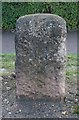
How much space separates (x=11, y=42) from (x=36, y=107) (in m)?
5.13

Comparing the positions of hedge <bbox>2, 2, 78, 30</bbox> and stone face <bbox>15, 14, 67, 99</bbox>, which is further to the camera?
hedge <bbox>2, 2, 78, 30</bbox>

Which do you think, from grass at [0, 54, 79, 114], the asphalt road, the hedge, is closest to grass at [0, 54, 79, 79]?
grass at [0, 54, 79, 114]

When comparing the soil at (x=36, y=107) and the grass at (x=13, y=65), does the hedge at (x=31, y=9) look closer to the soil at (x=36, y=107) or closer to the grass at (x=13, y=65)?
the grass at (x=13, y=65)

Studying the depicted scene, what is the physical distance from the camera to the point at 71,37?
35.4 feet

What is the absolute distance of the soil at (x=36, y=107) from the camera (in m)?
4.77

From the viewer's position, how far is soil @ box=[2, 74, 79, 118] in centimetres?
477

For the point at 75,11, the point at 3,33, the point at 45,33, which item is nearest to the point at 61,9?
the point at 75,11

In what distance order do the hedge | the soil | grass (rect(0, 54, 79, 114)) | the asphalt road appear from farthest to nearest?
the hedge, the asphalt road, grass (rect(0, 54, 79, 114)), the soil

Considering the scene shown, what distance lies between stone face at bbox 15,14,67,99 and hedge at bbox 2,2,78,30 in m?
6.09

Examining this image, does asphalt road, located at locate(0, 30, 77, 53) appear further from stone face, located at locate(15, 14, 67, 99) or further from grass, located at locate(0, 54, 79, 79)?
stone face, located at locate(15, 14, 67, 99)

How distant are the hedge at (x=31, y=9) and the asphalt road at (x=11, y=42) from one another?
0.43m

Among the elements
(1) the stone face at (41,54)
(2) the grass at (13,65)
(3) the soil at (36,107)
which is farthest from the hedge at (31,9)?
(1) the stone face at (41,54)

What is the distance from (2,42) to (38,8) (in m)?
1.92

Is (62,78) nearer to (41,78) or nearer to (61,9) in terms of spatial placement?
(41,78)
